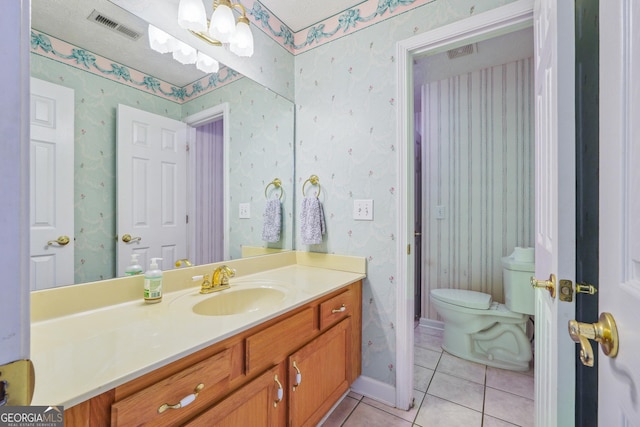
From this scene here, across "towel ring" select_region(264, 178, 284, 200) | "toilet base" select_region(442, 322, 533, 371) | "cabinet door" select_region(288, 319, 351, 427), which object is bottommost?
"toilet base" select_region(442, 322, 533, 371)

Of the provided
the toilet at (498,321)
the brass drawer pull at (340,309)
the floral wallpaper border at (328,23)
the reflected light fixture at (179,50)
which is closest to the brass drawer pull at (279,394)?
the brass drawer pull at (340,309)

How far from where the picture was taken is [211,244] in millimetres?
1426

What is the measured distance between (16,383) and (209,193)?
47.1 inches

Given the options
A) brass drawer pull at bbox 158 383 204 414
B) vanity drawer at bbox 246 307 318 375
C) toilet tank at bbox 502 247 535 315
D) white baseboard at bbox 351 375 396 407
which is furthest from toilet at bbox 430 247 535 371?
brass drawer pull at bbox 158 383 204 414

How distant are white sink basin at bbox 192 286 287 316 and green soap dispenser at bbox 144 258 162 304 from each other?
171 millimetres

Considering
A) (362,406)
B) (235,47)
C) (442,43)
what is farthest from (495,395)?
(235,47)

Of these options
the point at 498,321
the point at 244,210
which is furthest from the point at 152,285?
the point at 498,321

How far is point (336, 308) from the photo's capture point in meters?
1.33

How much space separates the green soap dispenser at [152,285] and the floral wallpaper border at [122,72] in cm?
74

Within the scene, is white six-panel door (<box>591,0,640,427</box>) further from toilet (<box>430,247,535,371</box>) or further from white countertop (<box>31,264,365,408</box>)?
toilet (<box>430,247,535,371</box>)

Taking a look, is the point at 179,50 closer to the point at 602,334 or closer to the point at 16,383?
the point at 16,383

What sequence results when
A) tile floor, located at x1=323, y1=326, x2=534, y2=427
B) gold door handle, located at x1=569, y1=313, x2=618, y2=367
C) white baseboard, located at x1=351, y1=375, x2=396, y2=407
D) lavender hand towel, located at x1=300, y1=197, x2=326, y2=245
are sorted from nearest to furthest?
gold door handle, located at x1=569, y1=313, x2=618, y2=367
tile floor, located at x1=323, y1=326, x2=534, y2=427
white baseboard, located at x1=351, y1=375, x2=396, y2=407
lavender hand towel, located at x1=300, y1=197, x2=326, y2=245

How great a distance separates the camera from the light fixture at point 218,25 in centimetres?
116

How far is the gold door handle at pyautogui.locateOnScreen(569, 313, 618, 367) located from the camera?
44 cm
